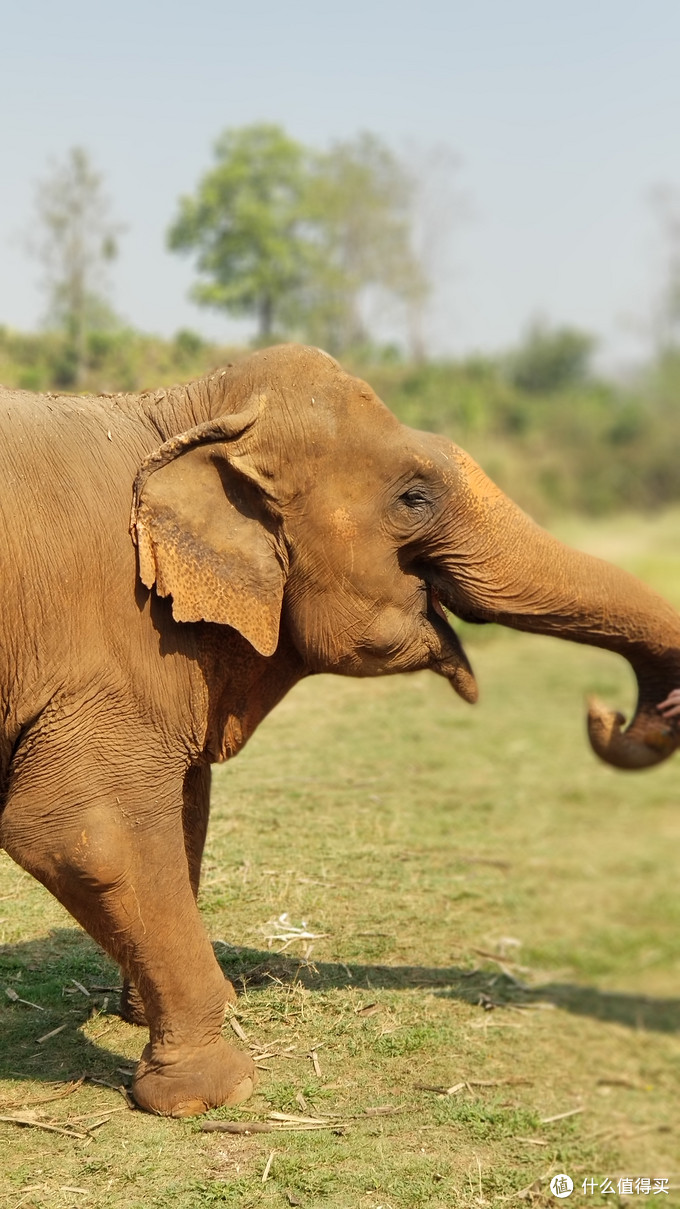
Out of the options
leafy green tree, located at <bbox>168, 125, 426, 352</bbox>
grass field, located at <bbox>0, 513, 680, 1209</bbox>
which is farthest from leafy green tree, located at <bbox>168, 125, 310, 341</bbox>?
grass field, located at <bbox>0, 513, 680, 1209</bbox>

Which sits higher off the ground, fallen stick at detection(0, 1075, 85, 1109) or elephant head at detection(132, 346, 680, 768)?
elephant head at detection(132, 346, 680, 768)

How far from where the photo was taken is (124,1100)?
4.16m

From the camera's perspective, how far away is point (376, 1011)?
4910mm

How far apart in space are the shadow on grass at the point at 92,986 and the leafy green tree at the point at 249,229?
74.4 ft

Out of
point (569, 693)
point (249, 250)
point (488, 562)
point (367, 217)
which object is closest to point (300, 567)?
point (488, 562)

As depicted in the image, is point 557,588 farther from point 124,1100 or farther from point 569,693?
point 569,693

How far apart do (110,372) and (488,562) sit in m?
12.8

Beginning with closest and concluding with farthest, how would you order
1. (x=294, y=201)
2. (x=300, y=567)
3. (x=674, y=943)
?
1. (x=300, y=567)
2. (x=674, y=943)
3. (x=294, y=201)

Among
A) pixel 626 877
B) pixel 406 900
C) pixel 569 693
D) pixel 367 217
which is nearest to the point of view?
pixel 406 900

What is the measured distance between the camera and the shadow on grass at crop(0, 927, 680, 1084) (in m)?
4.41

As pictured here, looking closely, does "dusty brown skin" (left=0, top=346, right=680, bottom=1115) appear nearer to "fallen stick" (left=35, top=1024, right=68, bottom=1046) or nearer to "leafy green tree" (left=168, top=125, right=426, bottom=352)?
"fallen stick" (left=35, top=1024, right=68, bottom=1046)

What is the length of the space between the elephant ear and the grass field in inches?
63.2

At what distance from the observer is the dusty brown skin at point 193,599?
12.3ft

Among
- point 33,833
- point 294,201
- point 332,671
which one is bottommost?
point 33,833
